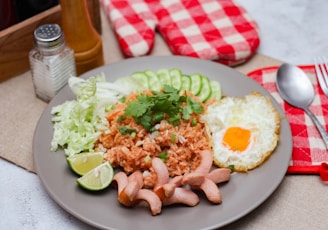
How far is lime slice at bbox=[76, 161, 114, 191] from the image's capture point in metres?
1.91

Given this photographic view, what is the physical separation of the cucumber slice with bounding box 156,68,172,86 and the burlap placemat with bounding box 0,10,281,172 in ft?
1.11

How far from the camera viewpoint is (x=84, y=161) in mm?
2000

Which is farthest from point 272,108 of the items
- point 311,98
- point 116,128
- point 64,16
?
point 64,16

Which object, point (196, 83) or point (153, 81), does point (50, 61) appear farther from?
point (196, 83)

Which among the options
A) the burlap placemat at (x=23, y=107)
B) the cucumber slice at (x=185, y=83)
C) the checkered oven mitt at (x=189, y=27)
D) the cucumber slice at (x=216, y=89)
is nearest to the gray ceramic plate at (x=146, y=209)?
the burlap placemat at (x=23, y=107)

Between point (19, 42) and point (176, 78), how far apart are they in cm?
74

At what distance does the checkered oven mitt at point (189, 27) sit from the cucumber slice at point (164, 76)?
27cm

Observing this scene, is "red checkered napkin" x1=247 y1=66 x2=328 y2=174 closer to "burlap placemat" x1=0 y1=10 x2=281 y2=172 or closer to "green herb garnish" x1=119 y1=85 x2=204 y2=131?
"burlap placemat" x1=0 y1=10 x2=281 y2=172

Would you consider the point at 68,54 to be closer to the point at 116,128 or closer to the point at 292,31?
the point at 116,128

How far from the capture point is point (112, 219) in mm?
1820

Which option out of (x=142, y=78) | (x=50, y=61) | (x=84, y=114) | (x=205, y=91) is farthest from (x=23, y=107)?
(x=205, y=91)

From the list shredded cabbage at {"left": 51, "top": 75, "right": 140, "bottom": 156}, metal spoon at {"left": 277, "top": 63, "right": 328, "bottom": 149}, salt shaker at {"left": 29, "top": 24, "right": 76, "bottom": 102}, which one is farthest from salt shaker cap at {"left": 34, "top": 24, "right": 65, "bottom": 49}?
metal spoon at {"left": 277, "top": 63, "right": 328, "bottom": 149}

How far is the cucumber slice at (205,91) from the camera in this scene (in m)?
2.30

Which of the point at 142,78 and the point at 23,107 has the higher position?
the point at 142,78
